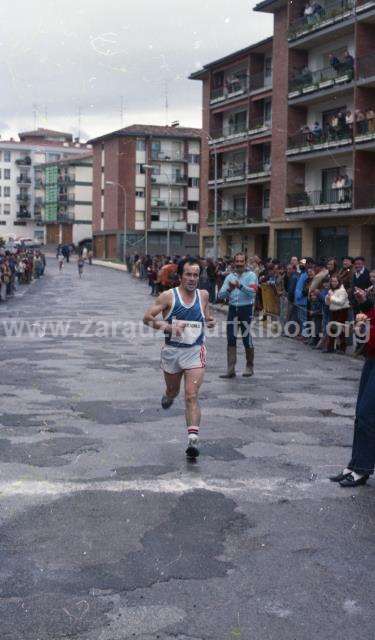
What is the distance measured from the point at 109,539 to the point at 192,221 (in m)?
83.4

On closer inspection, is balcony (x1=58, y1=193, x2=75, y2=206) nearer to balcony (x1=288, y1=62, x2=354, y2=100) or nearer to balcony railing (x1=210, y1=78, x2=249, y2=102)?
balcony railing (x1=210, y1=78, x2=249, y2=102)

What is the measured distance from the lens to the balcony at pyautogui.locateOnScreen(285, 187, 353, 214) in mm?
37406

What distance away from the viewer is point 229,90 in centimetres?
5134

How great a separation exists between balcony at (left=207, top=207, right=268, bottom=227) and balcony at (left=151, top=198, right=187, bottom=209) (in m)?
33.7

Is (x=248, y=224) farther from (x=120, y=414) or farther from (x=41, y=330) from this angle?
(x=120, y=414)

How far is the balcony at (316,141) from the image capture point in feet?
123

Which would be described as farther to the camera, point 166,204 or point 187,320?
point 166,204

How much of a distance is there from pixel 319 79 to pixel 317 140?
114 inches

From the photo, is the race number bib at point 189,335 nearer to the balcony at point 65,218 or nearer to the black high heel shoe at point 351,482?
the black high heel shoe at point 351,482

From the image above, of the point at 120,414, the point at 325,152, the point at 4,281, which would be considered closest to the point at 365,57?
the point at 325,152

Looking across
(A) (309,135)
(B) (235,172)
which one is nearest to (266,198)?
(B) (235,172)

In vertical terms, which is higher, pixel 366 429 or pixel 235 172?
pixel 235 172

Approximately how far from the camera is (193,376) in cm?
750

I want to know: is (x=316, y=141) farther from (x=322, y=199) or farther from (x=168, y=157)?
(x=168, y=157)
